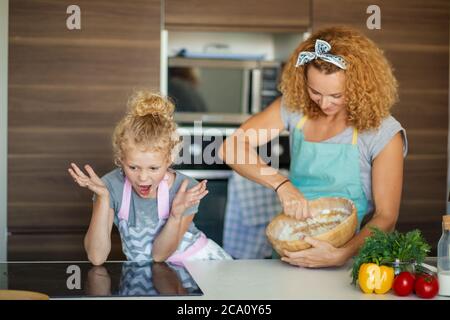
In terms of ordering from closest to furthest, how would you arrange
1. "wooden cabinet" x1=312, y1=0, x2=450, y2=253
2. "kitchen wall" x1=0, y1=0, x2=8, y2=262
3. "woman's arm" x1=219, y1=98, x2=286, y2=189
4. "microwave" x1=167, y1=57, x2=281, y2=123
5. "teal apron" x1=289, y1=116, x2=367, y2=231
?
"teal apron" x1=289, y1=116, x2=367, y2=231
"woman's arm" x1=219, y1=98, x2=286, y2=189
"kitchen wall" x1=0, y1=0, x2=8, y2=262
"wooden cabinet" x1=312, y1=0, x2=450, y2=253
"microwave" x1=167, y1=57, x2=281, y2=123

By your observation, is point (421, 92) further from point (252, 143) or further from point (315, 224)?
point (315, 224)

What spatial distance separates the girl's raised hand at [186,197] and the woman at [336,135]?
0.27 m

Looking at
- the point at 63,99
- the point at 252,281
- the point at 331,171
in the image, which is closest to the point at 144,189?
the point at 252,281

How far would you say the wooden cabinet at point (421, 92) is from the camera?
3.72 metres

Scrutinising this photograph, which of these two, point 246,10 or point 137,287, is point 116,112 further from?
point 137,287

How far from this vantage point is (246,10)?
143 inches

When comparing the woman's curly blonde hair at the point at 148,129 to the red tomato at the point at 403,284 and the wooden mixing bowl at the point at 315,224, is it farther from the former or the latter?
the red tomato at the point at 403,284

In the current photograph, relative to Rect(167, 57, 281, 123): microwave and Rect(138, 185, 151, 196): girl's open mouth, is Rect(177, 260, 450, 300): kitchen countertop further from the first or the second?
Rect(167, 57, 281, 123): microwave

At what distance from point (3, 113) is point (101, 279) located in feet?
6.05

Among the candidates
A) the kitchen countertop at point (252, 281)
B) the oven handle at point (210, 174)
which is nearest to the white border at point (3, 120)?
the oven handle at point (210, 174)

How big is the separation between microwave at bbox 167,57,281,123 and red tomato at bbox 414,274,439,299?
214 cm

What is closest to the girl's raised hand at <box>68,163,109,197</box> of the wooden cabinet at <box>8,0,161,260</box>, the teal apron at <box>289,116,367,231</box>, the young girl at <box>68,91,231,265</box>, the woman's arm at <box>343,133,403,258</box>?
the young girl at <box>68,91,231,265</box>

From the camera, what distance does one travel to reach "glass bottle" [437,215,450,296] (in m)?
1.83

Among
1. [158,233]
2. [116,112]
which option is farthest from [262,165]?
[116,112]
